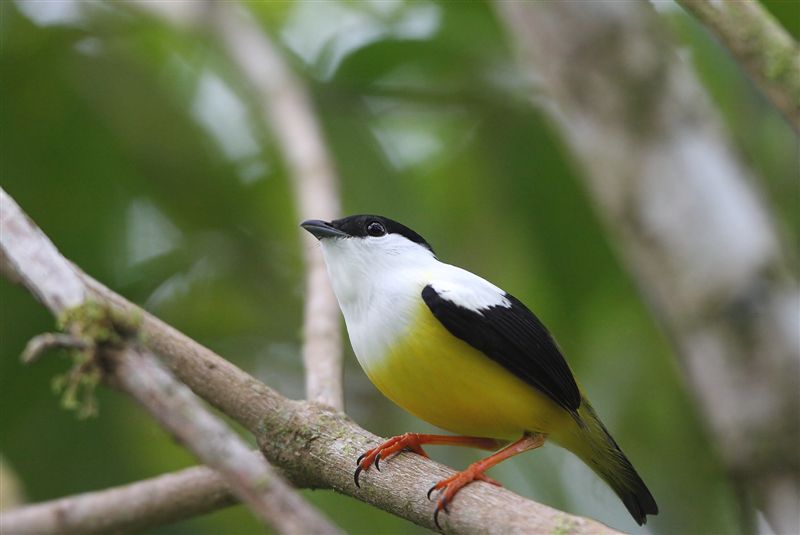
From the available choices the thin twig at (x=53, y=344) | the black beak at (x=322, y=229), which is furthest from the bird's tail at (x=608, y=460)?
the thin twig at (x=53, y=344)

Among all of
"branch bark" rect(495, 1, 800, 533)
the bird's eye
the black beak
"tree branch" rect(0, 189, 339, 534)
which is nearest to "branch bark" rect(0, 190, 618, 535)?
the black beak

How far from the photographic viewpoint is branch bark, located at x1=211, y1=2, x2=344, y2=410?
11.1 ft

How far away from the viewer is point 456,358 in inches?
113

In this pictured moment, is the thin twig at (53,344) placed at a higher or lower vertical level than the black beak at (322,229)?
lower

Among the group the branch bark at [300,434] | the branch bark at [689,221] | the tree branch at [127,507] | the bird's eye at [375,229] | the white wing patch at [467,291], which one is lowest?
the tree branch at [127,507]

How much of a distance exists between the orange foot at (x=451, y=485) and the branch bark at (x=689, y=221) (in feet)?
4.61

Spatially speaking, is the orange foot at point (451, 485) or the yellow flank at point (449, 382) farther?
the yellow flank at point (449, 382)

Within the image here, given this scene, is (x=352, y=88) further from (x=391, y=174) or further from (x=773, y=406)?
(x=773, y=406)

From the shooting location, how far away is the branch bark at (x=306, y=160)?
3379mm

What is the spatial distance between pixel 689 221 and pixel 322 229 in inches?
58.5

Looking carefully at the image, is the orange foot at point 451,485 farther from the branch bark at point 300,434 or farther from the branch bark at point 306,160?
the branch bark at point 306,160

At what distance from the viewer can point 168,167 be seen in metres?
5.61

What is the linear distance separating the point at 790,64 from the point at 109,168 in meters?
3.57

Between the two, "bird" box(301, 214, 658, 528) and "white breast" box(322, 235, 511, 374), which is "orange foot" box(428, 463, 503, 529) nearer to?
"bird" box(301, 214, 658, 528)
